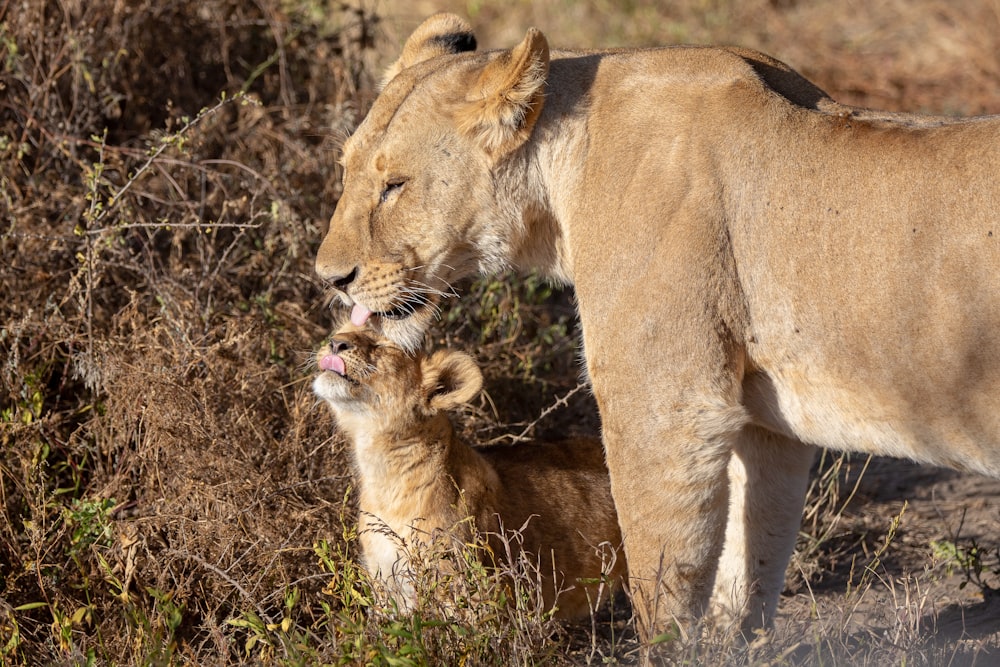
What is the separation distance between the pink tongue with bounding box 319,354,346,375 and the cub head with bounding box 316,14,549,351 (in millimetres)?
257

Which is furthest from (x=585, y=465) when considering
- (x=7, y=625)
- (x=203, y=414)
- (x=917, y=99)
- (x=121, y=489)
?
(x=917, y=99)

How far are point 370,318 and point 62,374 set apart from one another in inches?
65.3

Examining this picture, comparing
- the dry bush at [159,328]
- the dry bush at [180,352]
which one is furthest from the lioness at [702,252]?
the dry bush at [159,328]

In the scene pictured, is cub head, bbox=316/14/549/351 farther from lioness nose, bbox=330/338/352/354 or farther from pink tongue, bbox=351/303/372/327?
lioness nose, bbox=330/338/352/354

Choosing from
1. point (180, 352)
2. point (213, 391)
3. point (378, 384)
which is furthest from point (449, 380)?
point (180, 352)

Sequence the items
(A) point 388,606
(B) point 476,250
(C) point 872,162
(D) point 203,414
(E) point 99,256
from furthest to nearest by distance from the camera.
→ 1. (E) point 99,256
2. (D) point 203,414
3. (B) point 476,250
4. (A) point 388,606
5. (C) point 872,162

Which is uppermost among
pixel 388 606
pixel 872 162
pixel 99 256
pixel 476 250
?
pixel 872 162

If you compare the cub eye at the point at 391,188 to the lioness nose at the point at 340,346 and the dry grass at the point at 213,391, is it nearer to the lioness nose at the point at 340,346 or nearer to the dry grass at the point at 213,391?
the lioness nose at the point at 340,346

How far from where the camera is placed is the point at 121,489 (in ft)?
13.8

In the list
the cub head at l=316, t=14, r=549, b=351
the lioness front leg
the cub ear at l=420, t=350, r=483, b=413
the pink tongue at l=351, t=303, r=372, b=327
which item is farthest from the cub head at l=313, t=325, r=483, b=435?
the lioness front leg

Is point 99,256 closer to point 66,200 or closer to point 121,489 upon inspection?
point 66,200

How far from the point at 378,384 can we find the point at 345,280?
1.39 feet

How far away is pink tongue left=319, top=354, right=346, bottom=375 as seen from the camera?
12.2 ft

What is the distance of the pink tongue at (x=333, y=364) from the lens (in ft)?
12.2
